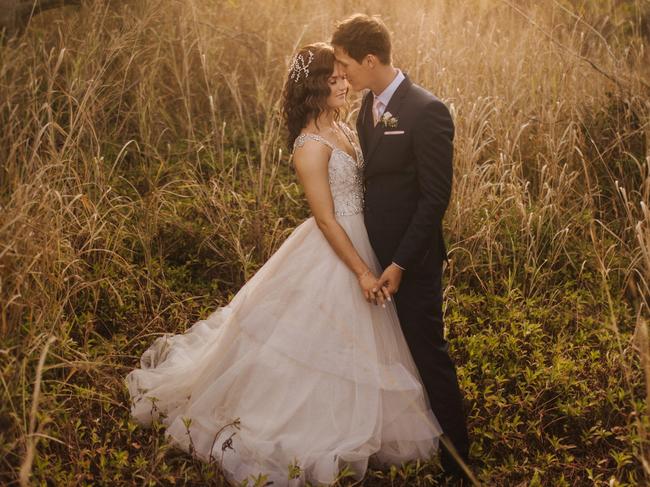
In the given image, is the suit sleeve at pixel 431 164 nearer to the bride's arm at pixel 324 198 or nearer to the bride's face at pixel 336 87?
the bride's arm at pixel 324 198

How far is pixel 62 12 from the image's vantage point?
572 centimetres

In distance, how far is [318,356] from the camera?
2.84 m

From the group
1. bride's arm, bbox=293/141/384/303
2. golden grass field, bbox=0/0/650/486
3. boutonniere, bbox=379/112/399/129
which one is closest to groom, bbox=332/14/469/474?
boutonniere, bbox=379/112/399/129

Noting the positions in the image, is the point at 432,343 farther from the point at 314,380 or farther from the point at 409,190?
the point at 409,190

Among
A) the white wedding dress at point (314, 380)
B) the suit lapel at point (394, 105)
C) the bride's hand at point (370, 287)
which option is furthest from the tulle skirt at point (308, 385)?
the suit lapel at point (394, 105)

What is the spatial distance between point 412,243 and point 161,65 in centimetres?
363

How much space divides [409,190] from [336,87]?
58 cm

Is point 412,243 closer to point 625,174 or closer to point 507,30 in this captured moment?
point 625,174

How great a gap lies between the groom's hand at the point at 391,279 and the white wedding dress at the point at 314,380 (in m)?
0.23

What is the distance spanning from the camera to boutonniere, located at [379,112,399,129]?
8.42ft

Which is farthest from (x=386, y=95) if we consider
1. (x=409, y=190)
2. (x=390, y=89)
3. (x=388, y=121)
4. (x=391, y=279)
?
(x=391, y=279)

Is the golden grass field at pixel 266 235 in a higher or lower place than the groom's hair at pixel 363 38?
lower

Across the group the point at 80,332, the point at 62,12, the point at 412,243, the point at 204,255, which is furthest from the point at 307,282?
the point at 62,12

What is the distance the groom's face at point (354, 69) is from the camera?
2664mm
